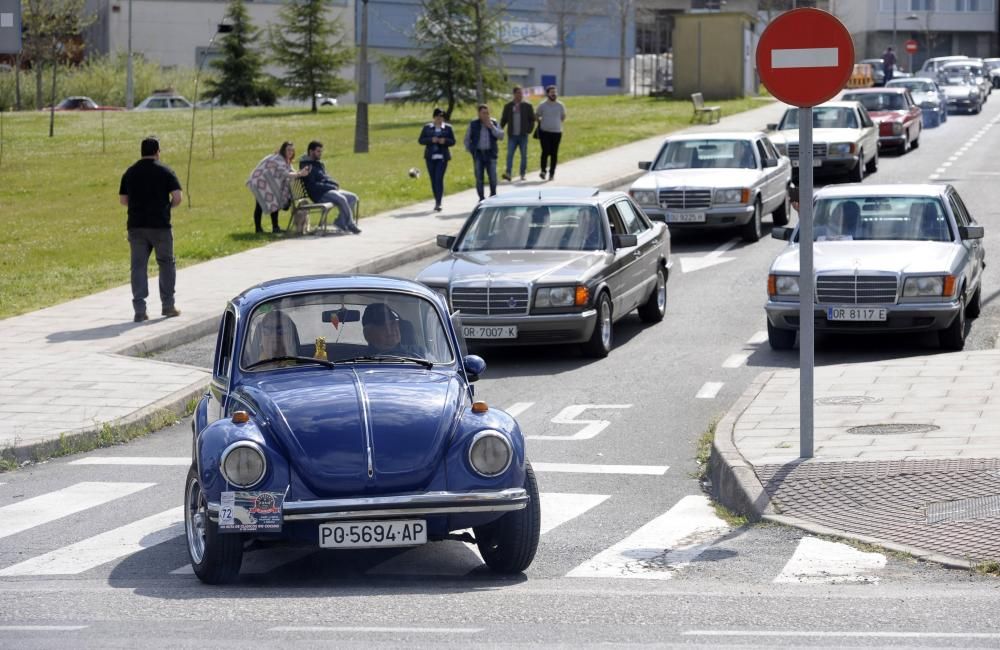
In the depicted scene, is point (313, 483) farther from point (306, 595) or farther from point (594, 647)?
point (594, 647)

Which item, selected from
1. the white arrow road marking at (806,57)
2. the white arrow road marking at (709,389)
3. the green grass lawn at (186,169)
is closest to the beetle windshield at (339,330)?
the white arrow road marking at (806,57)

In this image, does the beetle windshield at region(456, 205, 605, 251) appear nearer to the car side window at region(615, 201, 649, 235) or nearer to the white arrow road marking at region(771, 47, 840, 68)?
the car side window at region(615, 201, 649, 235)

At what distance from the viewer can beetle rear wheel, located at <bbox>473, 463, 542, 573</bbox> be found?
8.07 metres

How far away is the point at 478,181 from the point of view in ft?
94.1

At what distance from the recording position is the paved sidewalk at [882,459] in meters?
8.80

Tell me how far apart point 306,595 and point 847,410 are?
594 cm

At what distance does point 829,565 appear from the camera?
8234mm

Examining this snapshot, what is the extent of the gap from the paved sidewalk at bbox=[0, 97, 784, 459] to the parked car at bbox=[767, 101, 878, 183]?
281 inches

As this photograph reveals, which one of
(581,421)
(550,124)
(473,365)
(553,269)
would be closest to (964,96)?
(550,124)

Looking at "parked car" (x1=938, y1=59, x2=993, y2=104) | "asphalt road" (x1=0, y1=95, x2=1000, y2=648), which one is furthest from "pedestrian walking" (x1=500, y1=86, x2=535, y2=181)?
"parked car" (x1=938, y1=59, x2=993, y2=104)

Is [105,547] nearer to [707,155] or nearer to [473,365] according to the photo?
[473,365]

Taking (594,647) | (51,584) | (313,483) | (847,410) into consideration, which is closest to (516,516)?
(313,483)

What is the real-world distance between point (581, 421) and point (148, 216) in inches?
261

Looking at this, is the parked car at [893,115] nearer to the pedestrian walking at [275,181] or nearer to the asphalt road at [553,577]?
the pedestrian walking at [275,181]
